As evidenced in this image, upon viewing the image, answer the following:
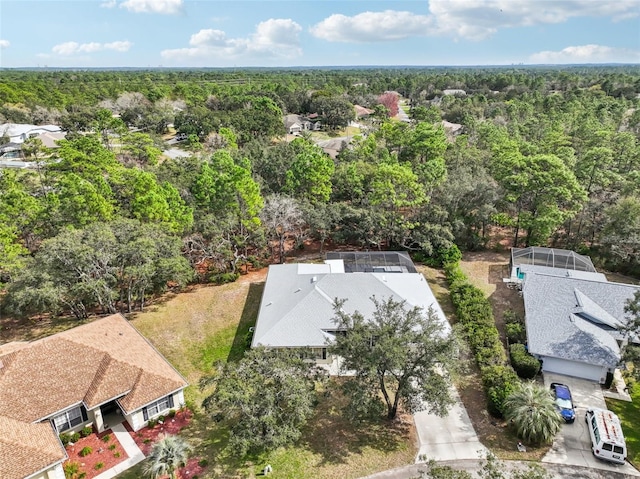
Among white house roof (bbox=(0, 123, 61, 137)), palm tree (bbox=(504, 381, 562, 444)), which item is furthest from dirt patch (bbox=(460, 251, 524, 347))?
white house roof (bbox=(0, 123, 61, 137))

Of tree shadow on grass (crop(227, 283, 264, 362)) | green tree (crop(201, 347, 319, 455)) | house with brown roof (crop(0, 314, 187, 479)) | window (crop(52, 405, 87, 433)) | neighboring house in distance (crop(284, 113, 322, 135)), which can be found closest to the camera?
green tree (crop(201, 347, 319, 455))

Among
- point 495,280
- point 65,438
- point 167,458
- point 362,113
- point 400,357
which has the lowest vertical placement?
point 65,438

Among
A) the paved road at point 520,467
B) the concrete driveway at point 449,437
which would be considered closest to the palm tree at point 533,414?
the paved road at point 520,467

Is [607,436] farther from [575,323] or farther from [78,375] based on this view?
[78,375]

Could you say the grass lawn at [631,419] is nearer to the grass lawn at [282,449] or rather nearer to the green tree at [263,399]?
the grass lawn at [282,449]

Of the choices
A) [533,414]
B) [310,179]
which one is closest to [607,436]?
[533,414]

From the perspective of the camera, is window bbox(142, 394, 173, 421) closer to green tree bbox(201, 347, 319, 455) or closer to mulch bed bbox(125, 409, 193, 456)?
mulch bed bbox(125, 409, 193, 456)
